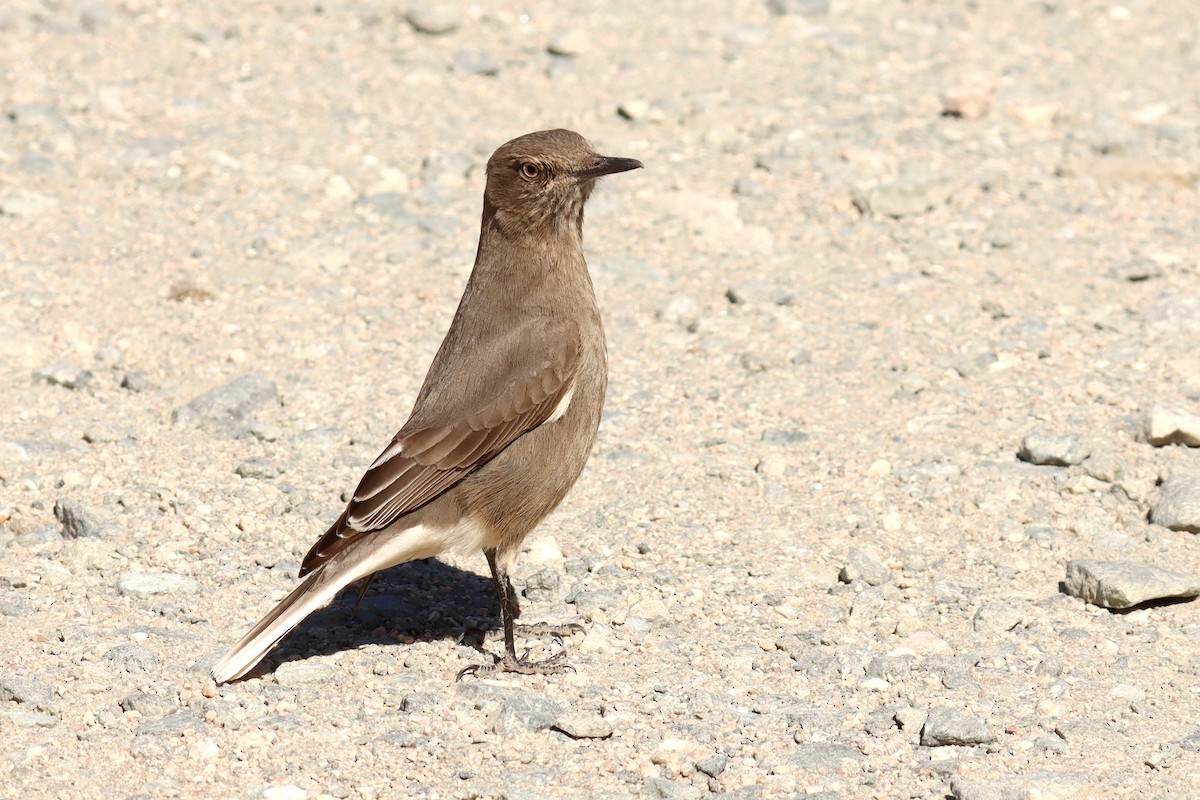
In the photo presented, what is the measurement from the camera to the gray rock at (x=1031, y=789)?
16.4 ft

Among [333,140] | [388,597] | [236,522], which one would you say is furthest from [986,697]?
[333,140]

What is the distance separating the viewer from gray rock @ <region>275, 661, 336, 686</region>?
5.84 m

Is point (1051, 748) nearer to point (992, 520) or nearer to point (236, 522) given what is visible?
point (992, 520)

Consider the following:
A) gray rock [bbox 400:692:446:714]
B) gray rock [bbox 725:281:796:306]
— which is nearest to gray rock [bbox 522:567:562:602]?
gray rock [bbox 400:692:446:714]

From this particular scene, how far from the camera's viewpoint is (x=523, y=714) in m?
5.59

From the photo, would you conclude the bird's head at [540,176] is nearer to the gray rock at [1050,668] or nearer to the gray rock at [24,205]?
the gray rock at [1050,668]

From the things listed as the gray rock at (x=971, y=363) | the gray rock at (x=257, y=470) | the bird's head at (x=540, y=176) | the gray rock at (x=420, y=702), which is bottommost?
the gray rock at (x=420, y=702)

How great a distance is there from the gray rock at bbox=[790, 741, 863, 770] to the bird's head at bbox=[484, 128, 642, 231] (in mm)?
2398

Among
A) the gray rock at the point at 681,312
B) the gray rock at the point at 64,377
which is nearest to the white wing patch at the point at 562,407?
the gray rock at the point at 681,312

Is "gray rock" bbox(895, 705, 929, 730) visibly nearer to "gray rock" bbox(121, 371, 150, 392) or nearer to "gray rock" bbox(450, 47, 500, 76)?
"gray rock" bbox(121, 371, 150, 392)

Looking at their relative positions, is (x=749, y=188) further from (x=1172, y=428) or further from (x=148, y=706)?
(x=148, y=706)

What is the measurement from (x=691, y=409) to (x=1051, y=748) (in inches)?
123

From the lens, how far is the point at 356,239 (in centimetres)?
960

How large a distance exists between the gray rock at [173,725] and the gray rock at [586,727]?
1295 mm
